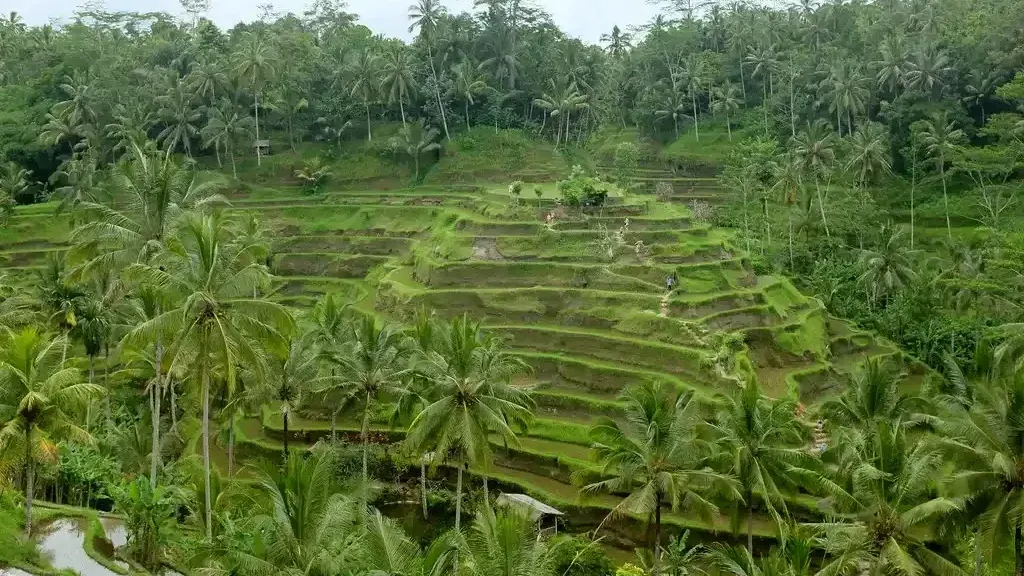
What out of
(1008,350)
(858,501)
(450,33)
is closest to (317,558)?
(858,501)

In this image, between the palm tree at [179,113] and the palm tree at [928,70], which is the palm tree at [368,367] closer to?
the palm tree at [179,113]

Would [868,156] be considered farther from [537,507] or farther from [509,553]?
[509,553]

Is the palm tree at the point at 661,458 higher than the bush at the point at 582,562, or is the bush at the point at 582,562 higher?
the palm tree at the point at 661,458

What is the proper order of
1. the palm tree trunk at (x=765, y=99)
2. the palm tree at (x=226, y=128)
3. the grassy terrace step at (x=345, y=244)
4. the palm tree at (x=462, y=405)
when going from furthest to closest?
1. the palm tree trunk at (x=765, y=99)
2. the palm tree at (x=226, y=128)
3. the grassy terrace step at (x=345, y=244)
4. the palm tree at (x=462, y=405)

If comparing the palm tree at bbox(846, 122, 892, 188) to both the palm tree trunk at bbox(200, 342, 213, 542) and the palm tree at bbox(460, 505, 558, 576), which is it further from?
the palm tree at bbox(460, 505, 558, 576)

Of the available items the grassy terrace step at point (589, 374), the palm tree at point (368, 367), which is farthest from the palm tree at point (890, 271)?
the palm tree at point (368, 367)

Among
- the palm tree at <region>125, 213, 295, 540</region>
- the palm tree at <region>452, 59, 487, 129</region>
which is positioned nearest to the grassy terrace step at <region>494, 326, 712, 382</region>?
the palm tree at <region>125, 213, 295, 540</region>
